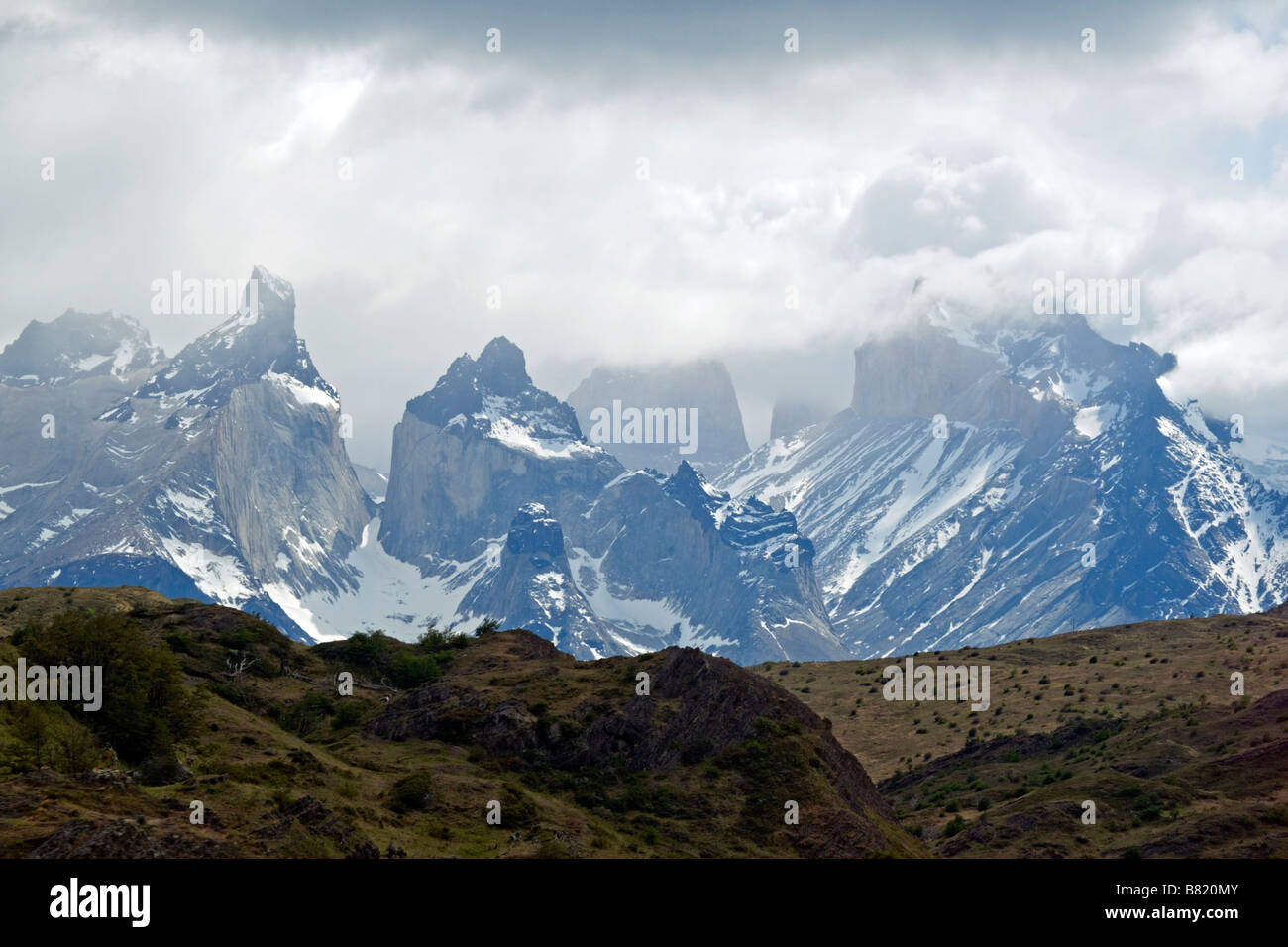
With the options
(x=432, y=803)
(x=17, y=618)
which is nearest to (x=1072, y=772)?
(x=432, y=803)

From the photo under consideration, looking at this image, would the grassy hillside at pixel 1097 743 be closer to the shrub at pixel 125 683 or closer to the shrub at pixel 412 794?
the shrub at pixel 412 794

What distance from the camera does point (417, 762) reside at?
8506 centimetres

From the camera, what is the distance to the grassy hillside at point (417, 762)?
5981cm

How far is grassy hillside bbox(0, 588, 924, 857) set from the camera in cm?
5981

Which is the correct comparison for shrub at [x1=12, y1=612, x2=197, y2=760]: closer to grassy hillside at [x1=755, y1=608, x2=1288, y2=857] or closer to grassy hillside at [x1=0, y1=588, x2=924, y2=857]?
grassy hillside at [x1=0, y1=588, x2=924, y2=857]

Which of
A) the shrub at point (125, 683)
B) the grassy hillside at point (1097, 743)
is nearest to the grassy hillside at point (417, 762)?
the shrub at point (125, 683)

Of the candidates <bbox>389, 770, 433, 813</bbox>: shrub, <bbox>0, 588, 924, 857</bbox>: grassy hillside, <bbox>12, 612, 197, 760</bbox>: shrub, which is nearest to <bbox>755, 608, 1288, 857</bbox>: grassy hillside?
<bbox>0, 588, 924, 857</bbox>: grassy hillside

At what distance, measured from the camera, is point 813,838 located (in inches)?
3073

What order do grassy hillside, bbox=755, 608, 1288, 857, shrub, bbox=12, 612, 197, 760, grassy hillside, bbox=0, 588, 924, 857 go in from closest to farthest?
1. grassy hillside, bbox=0, 588, 924, 857
2. shrub, bbox=12, 612, 197, 760
3. grassy hillside, bbox=755, 608, 1288, 857

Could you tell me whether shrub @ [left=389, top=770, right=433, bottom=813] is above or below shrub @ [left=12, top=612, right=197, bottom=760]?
below

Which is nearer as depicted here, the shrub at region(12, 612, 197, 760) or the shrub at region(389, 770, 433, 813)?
the shrub at region(389, 770, 433, 813)
